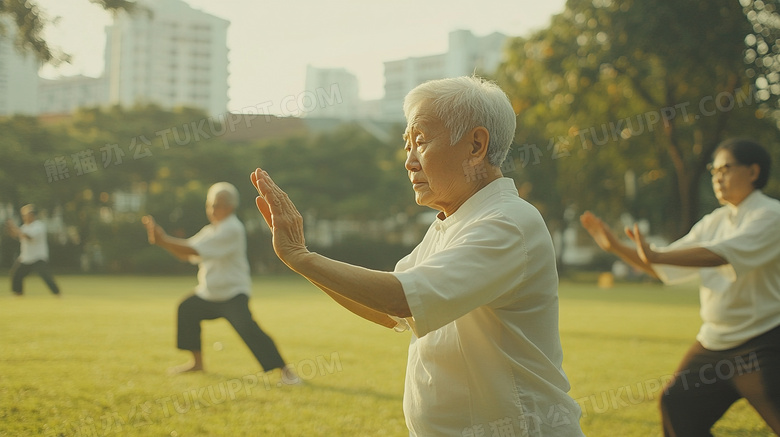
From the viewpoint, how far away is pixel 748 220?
3.95 m

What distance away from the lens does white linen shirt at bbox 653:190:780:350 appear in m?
3.80

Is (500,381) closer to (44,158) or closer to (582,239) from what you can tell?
(44,158)

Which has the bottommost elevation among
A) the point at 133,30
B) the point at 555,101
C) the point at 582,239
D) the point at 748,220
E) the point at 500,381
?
the point at 582,239

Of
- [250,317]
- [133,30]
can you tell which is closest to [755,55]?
[250,317]

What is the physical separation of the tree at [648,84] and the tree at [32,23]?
12.5 metres

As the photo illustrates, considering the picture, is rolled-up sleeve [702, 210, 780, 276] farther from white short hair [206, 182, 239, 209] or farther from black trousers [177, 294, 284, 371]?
white short hair [206, 182, 239, 209]

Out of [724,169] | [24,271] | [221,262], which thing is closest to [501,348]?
[724,169]

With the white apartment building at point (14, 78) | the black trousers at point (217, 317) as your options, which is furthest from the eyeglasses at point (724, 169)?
the white apartment building at point (14, 78)

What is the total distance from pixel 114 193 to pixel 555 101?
20.9 m

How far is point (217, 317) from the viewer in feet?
25.0

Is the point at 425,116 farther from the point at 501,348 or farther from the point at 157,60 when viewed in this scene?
the point at 157,60

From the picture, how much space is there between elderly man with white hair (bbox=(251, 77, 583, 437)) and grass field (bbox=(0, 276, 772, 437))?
315 centimetres

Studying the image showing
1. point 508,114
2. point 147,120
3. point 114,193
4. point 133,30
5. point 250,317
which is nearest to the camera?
point 508,114

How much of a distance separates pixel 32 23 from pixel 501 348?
23.4 ft
